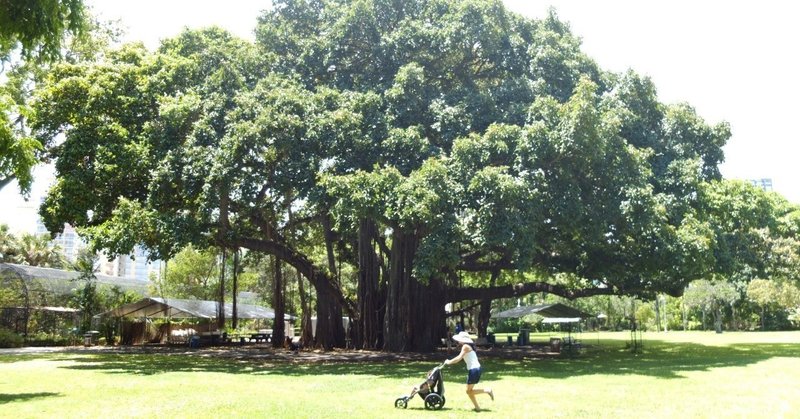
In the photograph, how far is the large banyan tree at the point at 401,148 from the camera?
19.5 meters

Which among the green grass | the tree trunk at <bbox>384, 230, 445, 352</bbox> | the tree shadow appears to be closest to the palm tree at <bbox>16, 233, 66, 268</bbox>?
the green grass

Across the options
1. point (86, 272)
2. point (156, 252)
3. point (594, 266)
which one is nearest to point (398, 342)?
point (594, 266)

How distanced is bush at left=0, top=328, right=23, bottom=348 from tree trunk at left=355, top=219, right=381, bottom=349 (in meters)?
17.0

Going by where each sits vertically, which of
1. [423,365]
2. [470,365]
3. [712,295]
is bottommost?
[423,365]

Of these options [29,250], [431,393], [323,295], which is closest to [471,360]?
[431,393]

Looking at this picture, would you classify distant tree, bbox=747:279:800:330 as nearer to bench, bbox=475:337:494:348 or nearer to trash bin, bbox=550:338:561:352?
trash bin, bbox=550:338:561:352

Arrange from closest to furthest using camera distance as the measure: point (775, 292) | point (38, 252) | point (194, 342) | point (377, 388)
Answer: point (377, 388) → point (194, 342) → point (775, 292) → point (38, 252)

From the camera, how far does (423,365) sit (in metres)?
20.1

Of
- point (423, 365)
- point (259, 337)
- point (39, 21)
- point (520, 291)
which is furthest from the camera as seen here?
point (259, 337)

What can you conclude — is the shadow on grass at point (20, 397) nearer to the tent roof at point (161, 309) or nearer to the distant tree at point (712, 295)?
the tent roof at point (161, 309)

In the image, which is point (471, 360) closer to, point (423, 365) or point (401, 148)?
point (423, 365)

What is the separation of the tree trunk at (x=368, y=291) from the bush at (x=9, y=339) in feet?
55.9

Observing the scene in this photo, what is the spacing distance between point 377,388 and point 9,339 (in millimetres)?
24707

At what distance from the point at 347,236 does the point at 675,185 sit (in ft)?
45.8
